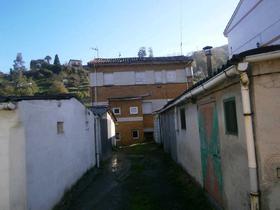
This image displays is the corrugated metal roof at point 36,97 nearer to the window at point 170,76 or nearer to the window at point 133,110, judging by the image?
the window at point 133,110

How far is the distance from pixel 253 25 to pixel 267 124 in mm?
7975

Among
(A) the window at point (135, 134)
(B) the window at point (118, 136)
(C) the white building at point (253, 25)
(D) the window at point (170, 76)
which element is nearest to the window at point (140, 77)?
(D) the window at point (170, 76)

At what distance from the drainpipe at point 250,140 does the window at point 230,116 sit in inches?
30.5

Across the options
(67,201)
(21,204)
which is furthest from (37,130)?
(67,201)

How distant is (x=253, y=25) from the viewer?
36.1ft

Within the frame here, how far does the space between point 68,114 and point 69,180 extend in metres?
2.27

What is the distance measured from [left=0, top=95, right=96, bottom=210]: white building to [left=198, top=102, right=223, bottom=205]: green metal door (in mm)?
4255

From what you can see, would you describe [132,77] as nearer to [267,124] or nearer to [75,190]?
[75,190]

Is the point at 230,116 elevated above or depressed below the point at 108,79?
below

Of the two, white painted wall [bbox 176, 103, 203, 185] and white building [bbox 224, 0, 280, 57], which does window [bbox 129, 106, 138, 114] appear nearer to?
white building [bbox 224, 0, 280, 57]

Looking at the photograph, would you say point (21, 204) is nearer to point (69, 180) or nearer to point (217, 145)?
point (69, 180)

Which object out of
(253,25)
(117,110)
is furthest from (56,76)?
(253,25)

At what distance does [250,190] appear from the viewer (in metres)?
4.46

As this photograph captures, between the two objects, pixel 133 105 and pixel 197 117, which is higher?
pixel 133 105
